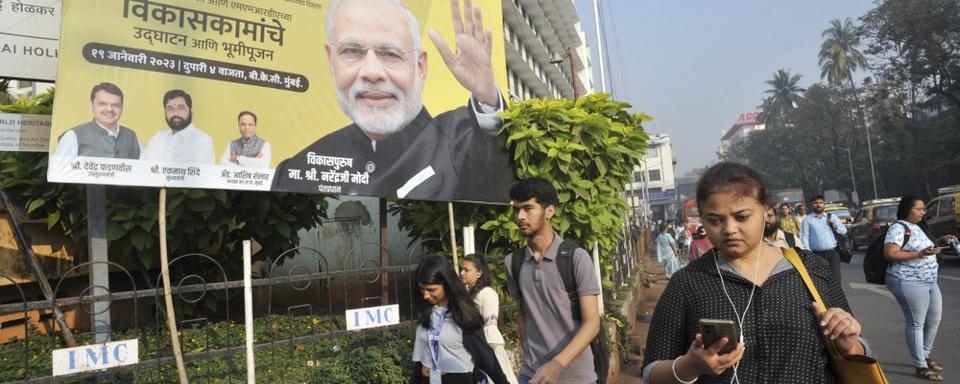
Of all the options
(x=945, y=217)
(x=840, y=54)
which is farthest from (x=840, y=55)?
(x=945, y=217)

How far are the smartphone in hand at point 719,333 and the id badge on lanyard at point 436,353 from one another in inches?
68.3

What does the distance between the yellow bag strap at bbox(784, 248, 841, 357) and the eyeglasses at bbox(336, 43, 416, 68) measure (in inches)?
136

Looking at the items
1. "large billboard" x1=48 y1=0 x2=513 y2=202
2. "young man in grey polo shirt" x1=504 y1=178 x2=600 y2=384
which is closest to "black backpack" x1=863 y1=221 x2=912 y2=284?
"large billboard" x1=48 y1=0 x2=513 y2=202

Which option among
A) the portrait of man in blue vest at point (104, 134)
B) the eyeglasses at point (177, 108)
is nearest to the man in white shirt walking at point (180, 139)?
the eyeglasses at point (177, 108)

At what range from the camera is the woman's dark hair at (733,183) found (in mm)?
1769

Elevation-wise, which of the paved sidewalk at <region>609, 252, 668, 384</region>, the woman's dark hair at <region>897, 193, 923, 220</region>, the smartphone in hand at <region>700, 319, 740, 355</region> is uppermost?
the woman's dark hair at <region>897, 193, 923, 220</region>

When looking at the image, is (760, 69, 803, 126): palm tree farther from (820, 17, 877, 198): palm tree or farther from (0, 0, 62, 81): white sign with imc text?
(0, 0, 62, 81): white sign with imc text

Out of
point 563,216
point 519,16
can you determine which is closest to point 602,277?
point 563,216

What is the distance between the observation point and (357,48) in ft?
15.1

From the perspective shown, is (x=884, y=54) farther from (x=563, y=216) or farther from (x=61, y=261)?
(x=61, y=261)

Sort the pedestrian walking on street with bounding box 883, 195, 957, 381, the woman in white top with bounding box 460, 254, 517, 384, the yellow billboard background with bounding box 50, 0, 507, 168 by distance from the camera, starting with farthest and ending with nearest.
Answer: the pedestrian walking on street with bounding box 883, 195, 957, 381, the woman in white top with bounding box 460, 254, 517, 384, the yellow billboard background with bounding box 50, 0, 507, 168

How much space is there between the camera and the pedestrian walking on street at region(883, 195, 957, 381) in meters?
5.07

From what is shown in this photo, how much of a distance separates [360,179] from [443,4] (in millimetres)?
2112

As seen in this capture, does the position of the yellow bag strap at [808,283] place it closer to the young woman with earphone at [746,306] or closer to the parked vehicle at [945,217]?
the young woman with earphone at [746,306]
